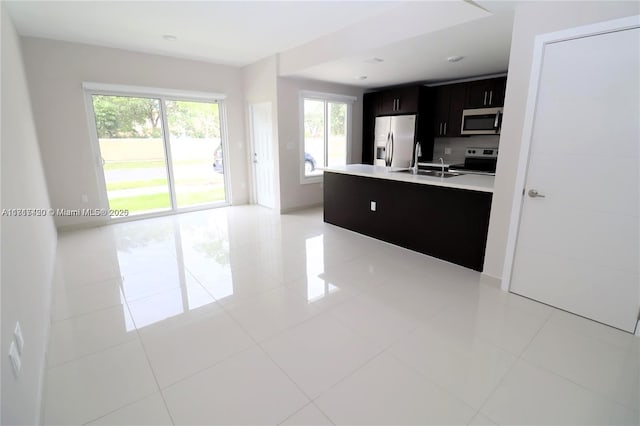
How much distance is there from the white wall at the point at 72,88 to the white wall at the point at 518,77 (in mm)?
4865

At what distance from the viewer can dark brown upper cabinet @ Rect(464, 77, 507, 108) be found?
15.4 feet

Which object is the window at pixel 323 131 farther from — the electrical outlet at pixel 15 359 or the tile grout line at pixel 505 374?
the electrical outlet at pixel 15 359

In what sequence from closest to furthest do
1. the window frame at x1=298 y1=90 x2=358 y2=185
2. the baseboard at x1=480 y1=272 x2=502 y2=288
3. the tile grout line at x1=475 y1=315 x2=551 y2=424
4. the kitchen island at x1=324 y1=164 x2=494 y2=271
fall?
1. the tile grout line at x1=475 y1=315 x2=551 y2=424
2. the baseboard at x1=480 y1=272 x2=502 y2=288
3. the kitchen island at x1=324 y1=164 x2=494 y2=271
4. the window frame at x1=298 y1=90 x2=358 y2=185

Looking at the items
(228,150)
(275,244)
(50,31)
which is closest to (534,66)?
(275,244)

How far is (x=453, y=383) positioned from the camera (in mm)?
1715

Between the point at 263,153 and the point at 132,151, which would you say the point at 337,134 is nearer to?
the point at 263,153

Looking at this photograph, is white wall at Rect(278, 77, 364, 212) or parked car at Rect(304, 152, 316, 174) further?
parked car at Rect(304, 152, 316, 174)

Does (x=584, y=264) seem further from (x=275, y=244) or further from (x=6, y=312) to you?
(x=6, y=312)

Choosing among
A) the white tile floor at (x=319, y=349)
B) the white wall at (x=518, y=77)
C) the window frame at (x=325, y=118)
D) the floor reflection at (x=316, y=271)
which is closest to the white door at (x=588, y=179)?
the white wall at (x=518, y=77)

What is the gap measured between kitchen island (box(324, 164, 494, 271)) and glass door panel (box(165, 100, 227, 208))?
2536mm

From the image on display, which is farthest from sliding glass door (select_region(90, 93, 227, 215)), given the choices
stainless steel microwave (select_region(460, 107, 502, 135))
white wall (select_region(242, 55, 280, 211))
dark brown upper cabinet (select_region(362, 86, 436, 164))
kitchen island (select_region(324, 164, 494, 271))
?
stainless steel microwave (select_region(460, 107, 502, 135))

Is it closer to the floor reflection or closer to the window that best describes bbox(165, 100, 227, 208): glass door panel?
the window

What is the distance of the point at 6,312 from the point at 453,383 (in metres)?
2.20

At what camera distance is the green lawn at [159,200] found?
5.08 meters
